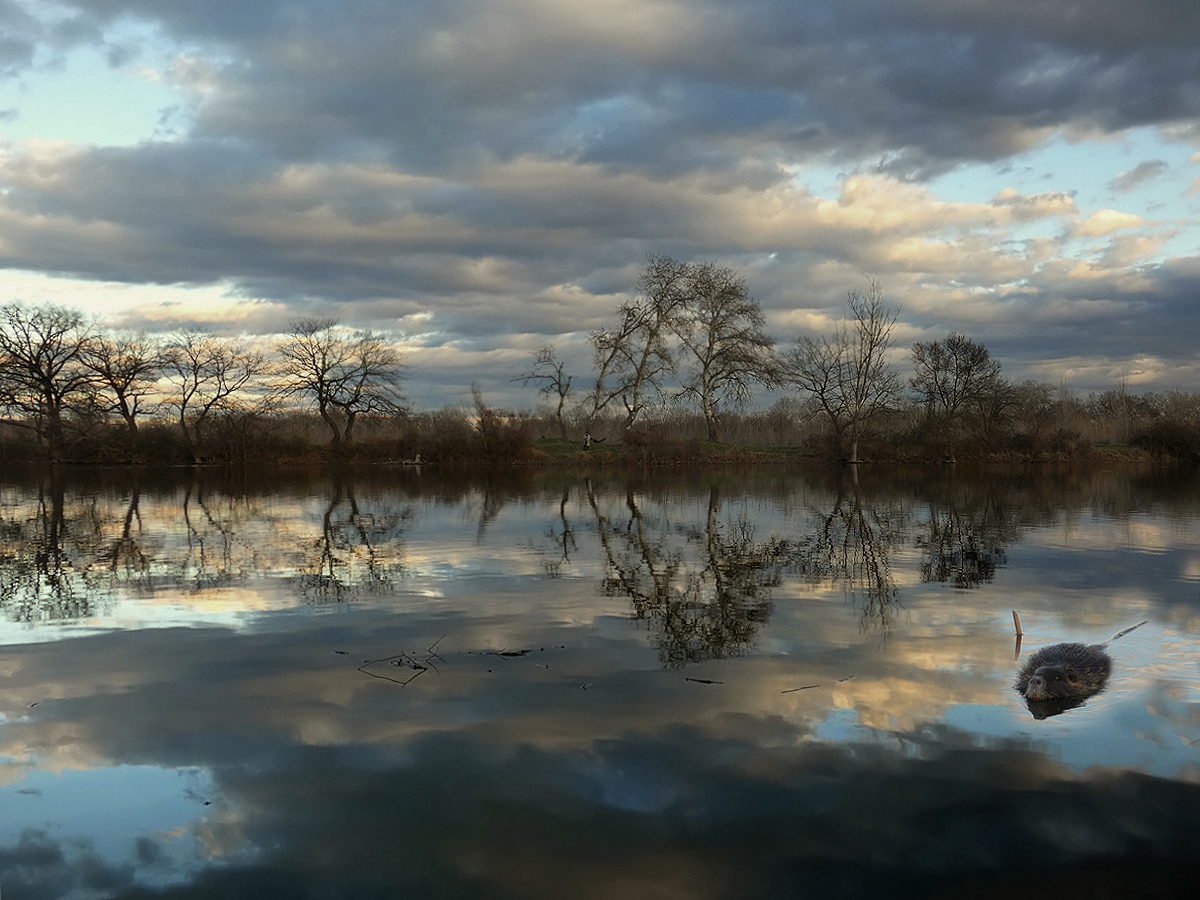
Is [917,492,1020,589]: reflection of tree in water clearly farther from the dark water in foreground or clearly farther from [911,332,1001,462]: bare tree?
[911,332,1001,462]: bare tree

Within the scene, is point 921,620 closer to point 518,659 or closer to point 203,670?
point 518,659

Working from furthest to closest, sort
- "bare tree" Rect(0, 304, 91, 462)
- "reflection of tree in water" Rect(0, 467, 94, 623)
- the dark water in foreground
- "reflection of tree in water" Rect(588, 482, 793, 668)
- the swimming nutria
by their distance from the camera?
"bare tree" Rect(0, 304, 91, 462), "reflection of tree in water" Rect(0, 467, 94, 623), "reflection of tree in water" Rect(588, 482, 793, 668), the swimming nutria, the dark water in foreground

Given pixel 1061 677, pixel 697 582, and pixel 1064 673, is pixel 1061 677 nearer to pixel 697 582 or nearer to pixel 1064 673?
pixel 1064 673

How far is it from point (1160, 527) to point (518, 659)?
16.4 metres

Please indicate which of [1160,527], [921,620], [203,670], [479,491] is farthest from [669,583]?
[479,491]

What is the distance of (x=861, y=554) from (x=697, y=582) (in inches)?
164

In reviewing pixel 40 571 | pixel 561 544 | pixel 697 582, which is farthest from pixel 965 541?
pixel 40 571

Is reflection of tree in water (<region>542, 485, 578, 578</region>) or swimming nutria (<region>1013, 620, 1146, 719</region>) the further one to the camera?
reflection of tree in water (<region>542, 485, 578, 578</region>)

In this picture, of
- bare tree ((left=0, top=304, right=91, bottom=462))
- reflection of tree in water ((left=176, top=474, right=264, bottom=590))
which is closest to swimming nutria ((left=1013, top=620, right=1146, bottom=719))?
reflection of tree in water ((left=176, top=474, right=264, bottom=590))

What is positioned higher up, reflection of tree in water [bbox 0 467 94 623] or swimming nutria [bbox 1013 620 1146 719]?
reflection of tree in water [bbox 0 467 94 623]

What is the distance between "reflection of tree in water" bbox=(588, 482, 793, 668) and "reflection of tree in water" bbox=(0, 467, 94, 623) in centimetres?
636

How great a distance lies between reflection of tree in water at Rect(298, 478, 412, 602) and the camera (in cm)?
1084

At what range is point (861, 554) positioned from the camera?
13875 millimetres

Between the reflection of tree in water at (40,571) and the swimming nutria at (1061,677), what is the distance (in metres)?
9.31
